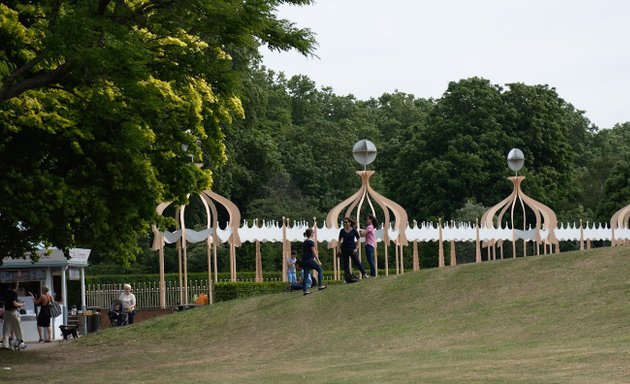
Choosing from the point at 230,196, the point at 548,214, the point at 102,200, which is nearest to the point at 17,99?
the point at 102,200

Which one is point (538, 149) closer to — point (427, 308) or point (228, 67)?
point (427, 308)

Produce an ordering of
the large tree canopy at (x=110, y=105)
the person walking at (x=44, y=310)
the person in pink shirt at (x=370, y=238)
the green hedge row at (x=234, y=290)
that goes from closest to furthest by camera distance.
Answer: the large tree canopy at (x=110, y=105) < the person in pink shirt at (x=370, y=238) < the person walking at (x=44, y=310) < the green hedge row at (x=234, y=290)

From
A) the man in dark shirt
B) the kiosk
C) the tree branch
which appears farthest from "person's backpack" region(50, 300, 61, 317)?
the tree branch

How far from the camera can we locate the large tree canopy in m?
20.6

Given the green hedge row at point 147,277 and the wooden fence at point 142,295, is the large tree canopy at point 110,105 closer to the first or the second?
the wooden fence at point 142,295

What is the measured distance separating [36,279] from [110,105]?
18025 millimetres

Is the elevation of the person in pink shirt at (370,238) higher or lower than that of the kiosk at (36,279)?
higher

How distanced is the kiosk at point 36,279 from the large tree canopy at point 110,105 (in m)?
8.63

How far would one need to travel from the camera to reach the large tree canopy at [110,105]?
67.6 ft

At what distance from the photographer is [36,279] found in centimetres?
4009

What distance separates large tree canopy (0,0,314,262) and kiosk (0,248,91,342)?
8634mm

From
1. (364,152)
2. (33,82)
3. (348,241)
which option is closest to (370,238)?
(348,241)

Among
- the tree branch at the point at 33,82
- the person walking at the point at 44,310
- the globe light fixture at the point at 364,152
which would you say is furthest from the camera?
the globe light fixture at the point at 364,152

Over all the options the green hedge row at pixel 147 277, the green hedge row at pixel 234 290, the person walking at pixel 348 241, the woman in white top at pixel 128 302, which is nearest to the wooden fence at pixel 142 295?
the green hedge row at pixel 147 277
